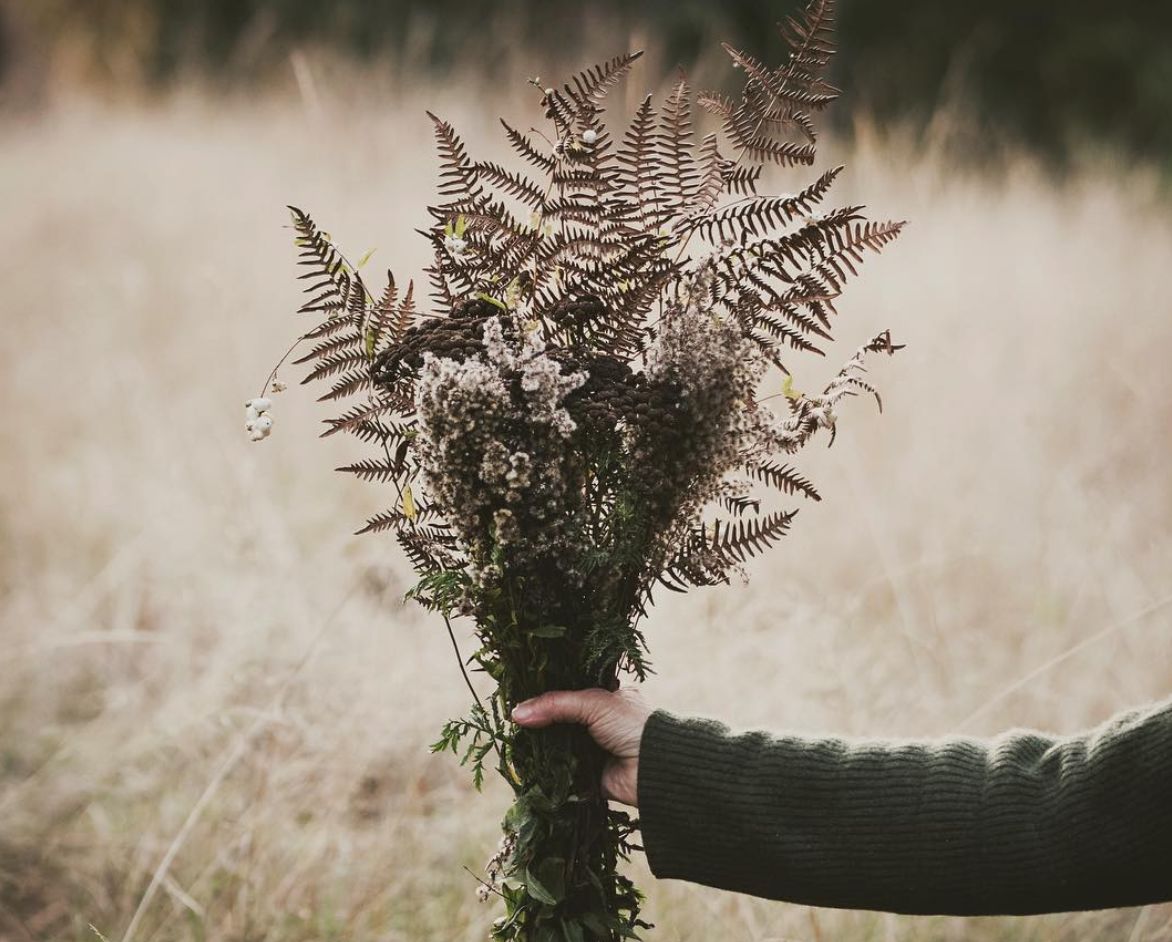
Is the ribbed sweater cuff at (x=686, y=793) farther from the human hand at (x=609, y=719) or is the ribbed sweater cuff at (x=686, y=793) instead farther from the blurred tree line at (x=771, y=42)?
the blurred tree line at (x=771, y=42)

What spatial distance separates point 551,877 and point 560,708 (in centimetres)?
18

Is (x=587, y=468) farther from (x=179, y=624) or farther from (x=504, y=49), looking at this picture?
(x=504, y=49)

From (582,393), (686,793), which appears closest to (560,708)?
(686,793)

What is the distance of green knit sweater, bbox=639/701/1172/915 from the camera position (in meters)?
1.04

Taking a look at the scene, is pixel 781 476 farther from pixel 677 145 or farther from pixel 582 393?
pixel 677 145

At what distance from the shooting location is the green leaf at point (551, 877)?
3.54ft

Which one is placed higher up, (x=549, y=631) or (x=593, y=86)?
(x=593, y=86)

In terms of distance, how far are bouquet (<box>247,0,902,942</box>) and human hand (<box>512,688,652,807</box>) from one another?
0.02 metres

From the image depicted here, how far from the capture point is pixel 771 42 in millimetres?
7668

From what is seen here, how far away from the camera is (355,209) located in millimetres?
4336

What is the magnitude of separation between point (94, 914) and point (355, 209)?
3022 millimetres

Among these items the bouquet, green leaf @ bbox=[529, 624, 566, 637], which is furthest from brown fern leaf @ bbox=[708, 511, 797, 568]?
green leaf @ bbox=[529, 624, 566, 637]

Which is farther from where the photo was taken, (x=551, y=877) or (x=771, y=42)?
(x=771, y=42)

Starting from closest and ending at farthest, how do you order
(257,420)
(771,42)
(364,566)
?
(257,420) → (364,566) → (771,42)
